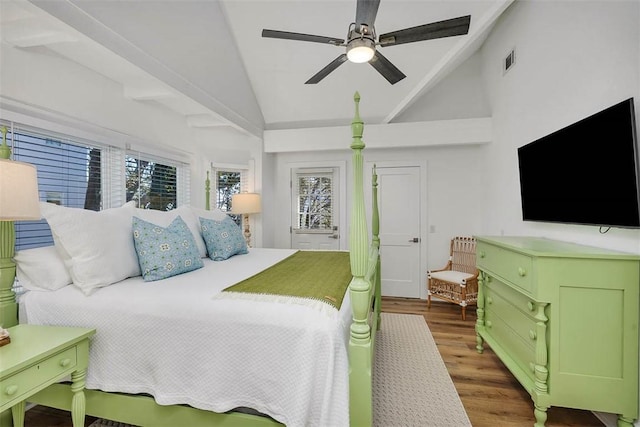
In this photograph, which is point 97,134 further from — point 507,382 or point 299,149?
point 507,382

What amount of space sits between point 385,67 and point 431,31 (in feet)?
1.60

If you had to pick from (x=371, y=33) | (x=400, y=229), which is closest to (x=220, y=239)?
(x=371, y=33)

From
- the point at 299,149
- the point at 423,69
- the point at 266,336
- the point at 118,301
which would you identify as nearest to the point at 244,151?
the point at 299,149

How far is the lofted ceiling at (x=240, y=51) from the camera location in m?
1.85

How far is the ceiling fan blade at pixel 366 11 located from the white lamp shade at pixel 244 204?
8.31ft

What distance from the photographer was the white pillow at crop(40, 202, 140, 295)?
1.66 metres

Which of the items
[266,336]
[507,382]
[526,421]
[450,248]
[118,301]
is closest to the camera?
[266,336]

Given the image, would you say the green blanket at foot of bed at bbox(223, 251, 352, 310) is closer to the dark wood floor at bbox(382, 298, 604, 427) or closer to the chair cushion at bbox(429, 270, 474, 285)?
the dark wood floor at bbox(382, 298, 604, 427)

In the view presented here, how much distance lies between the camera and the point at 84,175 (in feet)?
8.05

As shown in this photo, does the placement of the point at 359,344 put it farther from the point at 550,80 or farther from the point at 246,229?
the point at 246,229

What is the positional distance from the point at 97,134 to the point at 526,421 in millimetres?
3748

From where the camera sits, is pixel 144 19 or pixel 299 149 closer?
pixel 144 19

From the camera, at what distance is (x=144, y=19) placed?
7.32 feet

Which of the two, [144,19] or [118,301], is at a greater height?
[144,19]
